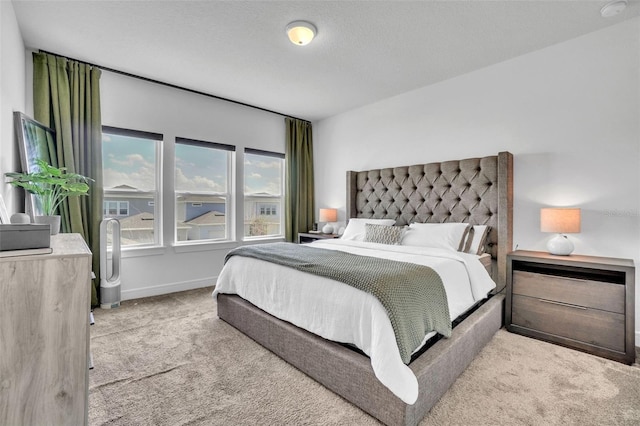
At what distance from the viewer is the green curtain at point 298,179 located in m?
4.98

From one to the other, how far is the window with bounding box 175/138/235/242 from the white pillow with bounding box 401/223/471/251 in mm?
2702

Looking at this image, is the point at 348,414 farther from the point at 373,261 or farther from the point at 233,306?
the point at 233,306

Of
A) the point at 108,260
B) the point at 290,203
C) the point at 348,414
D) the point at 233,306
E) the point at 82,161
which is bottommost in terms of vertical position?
the point at 348,414

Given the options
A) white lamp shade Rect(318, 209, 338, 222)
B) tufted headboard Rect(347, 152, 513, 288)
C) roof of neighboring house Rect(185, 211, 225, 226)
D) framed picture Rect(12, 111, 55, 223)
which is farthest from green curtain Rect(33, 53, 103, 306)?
tufted headboard Rect(347, 152, 513, 288)

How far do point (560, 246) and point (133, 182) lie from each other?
4.61 metres

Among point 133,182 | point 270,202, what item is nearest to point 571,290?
point 270,202

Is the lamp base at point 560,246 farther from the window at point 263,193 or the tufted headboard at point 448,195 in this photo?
the window at point 263,193

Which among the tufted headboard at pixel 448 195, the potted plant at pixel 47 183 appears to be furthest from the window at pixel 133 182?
the tufted headboard at pixel 448 195

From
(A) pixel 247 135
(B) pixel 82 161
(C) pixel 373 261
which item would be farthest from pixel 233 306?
(A) pixel 247 135

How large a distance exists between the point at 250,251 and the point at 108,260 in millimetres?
2010

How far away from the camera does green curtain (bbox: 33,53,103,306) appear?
296 centimetres

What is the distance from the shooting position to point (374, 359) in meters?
1.50

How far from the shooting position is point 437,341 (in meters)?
1.83

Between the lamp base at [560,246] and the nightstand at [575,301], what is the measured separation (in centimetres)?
6
